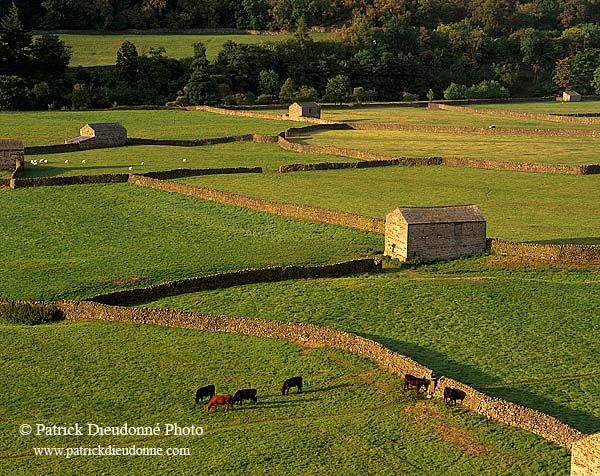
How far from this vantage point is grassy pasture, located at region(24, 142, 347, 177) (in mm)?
84625

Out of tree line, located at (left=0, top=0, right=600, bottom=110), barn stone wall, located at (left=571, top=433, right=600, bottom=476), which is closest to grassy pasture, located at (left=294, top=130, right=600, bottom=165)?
tree line, located at (left=0, top=0, right=600, bottom=110)

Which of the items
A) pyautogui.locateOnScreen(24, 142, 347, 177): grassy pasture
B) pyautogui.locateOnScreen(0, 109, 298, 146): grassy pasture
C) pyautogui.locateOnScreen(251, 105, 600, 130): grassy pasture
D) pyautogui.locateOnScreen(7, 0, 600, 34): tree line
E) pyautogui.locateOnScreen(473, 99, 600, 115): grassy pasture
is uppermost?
pyautogui.locateOnScreen(7, 0, 600, 34): tree line

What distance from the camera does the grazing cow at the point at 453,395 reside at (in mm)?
33344

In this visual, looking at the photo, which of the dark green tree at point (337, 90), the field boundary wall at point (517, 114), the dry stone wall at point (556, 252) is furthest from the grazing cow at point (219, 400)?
the dark green tree at point (337, 90)

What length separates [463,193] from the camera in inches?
2835

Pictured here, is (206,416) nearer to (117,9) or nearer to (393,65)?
(393,65)

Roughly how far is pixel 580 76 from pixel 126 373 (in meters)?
147

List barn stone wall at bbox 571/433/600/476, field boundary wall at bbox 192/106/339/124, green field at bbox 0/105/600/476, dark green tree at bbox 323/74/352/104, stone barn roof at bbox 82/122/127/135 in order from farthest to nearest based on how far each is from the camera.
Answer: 1. dark green tree at bbox 323/74/352/104
2. field boundary wall at bbox 192/106/339/124
3. stone barn roof at bbox 82/122/127/135
4. green field at bbox 0/105/600/476
5. barn stone wall at bbox 571/433/600/476

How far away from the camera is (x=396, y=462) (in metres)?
Answer: 29.6

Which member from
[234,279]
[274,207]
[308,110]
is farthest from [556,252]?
[308,110]

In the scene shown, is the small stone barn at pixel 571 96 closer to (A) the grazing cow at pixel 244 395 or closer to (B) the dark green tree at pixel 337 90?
(B) the dark green tree at pixel 337 90

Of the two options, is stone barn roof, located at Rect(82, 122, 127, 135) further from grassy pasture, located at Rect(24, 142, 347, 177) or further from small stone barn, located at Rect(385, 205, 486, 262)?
small stone barn, located at Rect(385, 205, 486, 262)

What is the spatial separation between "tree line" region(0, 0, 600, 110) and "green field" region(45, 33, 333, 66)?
17.2 feet

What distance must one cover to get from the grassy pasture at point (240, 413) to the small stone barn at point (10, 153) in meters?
44.5
